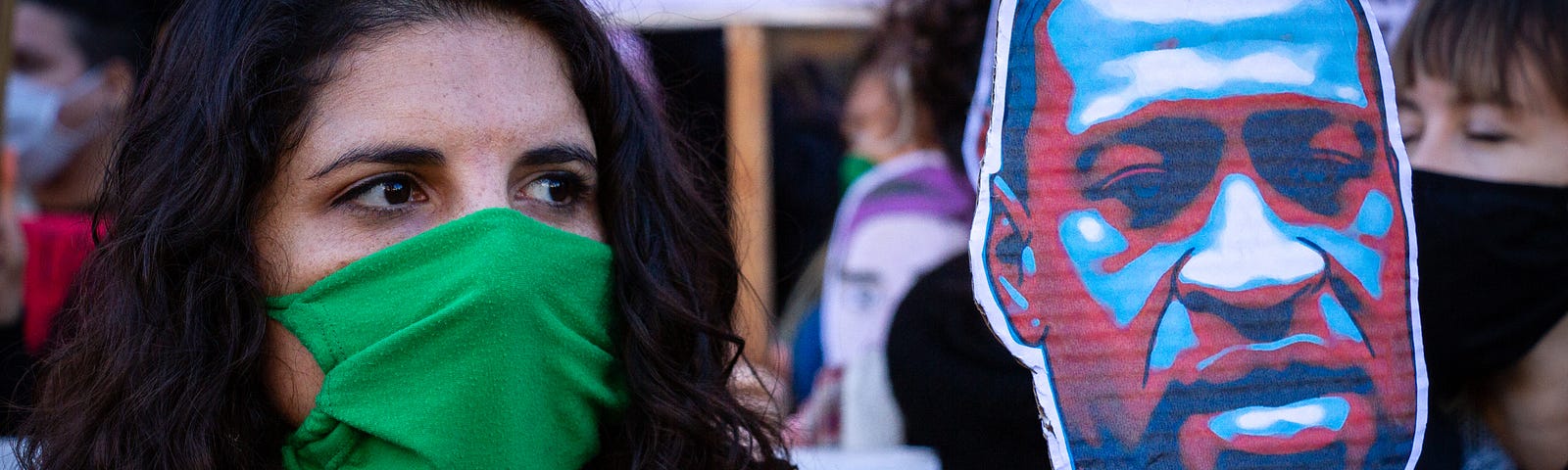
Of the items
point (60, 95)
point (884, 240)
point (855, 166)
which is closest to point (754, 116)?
point (855, 166)

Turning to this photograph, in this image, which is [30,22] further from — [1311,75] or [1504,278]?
[1504,278]

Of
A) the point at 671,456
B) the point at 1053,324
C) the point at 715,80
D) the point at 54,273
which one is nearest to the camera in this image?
the point at 1053,324

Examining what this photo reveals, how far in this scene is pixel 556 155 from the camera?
1.73 m

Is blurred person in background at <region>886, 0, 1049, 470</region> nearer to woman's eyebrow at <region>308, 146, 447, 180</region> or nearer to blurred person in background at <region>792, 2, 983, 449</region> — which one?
blurred person in background at <region>792, 2, 983, 449</region>

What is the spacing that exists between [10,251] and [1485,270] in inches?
136

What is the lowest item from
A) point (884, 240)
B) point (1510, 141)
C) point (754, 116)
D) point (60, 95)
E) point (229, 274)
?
point (884, 240)

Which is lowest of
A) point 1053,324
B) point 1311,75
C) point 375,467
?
point 375,467

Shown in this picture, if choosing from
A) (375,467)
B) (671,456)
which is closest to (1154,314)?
(671,456)

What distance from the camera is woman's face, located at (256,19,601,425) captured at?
1.60 metres

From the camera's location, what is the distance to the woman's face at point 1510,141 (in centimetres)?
202

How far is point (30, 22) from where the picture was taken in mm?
4047

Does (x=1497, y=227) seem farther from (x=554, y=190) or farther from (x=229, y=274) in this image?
(x=229, y=274)

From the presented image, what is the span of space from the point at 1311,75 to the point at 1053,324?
0.49 m

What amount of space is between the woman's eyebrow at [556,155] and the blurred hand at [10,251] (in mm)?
2168
